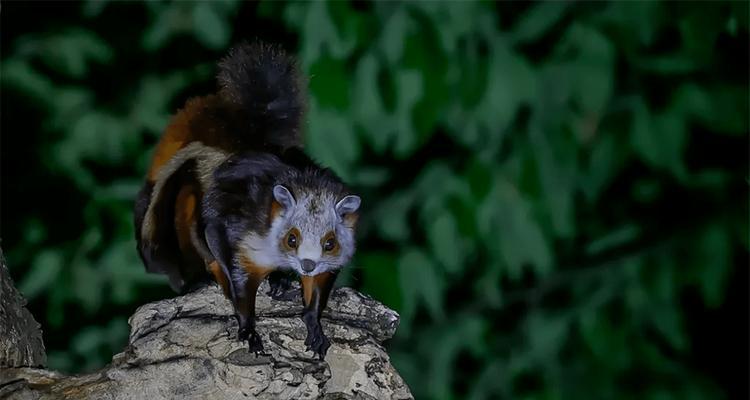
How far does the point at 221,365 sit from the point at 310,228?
339 millimetres

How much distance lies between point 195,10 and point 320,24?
0.50m

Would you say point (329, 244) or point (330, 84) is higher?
point (330, 84)

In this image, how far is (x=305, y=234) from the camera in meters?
2.55

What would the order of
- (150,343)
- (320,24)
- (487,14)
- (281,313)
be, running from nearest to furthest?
(150,343) → (281,313) → (320,24) → (487,14)

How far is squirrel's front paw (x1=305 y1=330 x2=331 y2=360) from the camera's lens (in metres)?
2.38

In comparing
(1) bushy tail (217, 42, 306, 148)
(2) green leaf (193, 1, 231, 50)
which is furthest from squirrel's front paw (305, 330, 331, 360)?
(2) green leaf (193, 1, 231, 50)

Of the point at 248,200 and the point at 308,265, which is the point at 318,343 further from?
the point at 248,200

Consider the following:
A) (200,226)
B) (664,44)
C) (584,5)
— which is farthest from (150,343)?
(664,44)

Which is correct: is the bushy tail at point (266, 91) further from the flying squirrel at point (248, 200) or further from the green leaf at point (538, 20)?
the green leaf at point (538, 20)

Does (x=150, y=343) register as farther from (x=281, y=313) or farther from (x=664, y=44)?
(x=664, y=44)

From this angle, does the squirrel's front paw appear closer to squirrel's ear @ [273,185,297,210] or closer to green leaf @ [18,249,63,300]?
squirrel's ear @ [273,185,297,210]

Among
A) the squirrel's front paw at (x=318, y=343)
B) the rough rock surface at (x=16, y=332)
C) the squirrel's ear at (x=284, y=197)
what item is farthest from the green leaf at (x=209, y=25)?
the squirrel's front paw at (x=318, y=343)

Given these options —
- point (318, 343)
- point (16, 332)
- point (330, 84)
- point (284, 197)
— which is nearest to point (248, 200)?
point (284, 197)

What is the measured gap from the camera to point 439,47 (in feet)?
14.9
